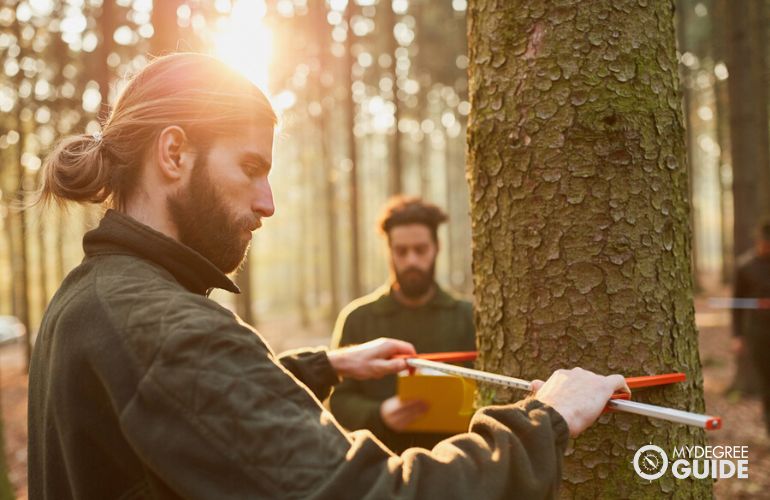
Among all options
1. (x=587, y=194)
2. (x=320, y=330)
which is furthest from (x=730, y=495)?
(x=320, y=330)

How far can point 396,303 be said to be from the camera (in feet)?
15.1

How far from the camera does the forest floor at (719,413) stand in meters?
7.02

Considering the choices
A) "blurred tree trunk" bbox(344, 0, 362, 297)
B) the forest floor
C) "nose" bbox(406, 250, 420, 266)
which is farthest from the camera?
"blurred tree trunk" bbox(344, 0, 362, 297)

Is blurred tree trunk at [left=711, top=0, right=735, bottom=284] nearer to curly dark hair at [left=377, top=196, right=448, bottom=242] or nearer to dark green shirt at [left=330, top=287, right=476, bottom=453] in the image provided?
curly dark hair at [left=377, top=196, right=448, bottom=242]

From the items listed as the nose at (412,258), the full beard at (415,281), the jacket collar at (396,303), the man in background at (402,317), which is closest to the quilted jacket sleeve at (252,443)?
the man in background at (402,317)

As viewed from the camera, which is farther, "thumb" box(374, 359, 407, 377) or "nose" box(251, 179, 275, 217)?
"thumb" box(374, 359, 407, 377)

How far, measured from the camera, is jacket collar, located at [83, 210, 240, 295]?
1.60 m

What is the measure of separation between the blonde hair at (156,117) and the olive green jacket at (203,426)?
315mm

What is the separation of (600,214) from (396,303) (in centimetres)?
266

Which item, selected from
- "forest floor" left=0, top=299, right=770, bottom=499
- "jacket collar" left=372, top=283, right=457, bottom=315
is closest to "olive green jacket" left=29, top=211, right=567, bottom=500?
"jacket collar" left=372, top=283, right=457, bottom=315

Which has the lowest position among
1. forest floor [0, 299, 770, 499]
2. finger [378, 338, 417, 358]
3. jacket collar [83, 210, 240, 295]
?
forest floor [0, 299, 770, 499]

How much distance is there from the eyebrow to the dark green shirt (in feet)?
8.42

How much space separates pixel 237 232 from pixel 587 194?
3.58 feet

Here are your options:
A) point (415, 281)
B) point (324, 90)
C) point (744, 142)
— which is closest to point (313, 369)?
point (415, 281)
